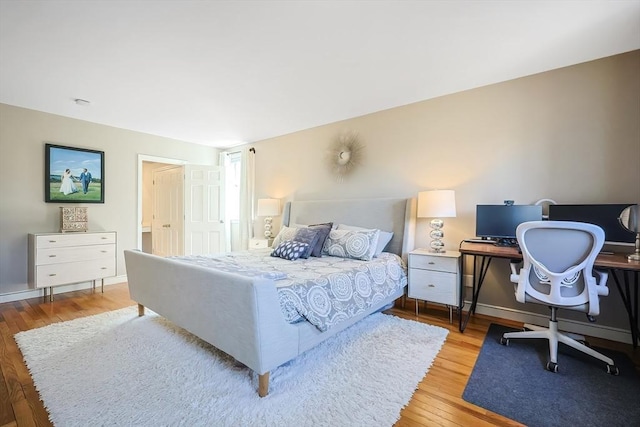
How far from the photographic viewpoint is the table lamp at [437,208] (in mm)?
2857

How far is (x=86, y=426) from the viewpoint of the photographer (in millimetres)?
1420

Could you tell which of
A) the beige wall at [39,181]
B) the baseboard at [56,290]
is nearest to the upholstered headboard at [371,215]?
the beige wall at [39,181]

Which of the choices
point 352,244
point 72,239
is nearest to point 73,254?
point 72,239

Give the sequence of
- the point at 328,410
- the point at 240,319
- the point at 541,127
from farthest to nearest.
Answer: the point at 541,127
the point at 240,319
the point at 328,410

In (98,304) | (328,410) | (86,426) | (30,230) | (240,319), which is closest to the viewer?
(86,426)

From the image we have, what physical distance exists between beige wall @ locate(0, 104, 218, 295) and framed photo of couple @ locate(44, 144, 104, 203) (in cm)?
8

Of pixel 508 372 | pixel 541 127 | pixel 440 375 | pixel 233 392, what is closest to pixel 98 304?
pixel 233 392

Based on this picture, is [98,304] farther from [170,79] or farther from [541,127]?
[541,127]

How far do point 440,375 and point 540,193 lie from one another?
2028 millimetres

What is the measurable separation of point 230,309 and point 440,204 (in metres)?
2.27

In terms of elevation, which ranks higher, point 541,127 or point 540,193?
point 541,127

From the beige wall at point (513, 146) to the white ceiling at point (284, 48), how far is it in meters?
0.21

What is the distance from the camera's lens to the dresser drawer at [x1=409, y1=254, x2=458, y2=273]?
272 centimetres

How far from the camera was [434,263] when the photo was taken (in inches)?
112
